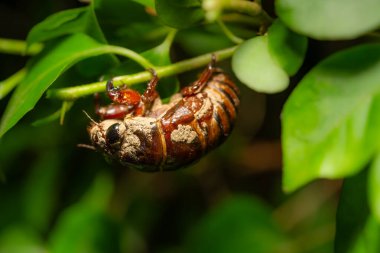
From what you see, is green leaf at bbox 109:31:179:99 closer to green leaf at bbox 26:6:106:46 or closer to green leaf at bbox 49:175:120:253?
green leaf at bbox 26:6:106:46

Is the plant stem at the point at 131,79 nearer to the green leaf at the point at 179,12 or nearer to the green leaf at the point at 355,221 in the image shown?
the green leaf at the point at 179,12

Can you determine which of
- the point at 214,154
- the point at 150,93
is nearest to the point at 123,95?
the point at 150,93

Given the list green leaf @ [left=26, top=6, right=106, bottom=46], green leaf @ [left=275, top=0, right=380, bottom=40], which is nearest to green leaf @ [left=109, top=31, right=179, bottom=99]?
green leaf @ [left=26, top=6, right=106, bottom=46]

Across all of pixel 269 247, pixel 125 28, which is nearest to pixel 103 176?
pixel 269 247

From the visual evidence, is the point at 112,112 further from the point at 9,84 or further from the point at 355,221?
the point at 355,221

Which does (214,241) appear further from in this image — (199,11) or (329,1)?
(329,1)

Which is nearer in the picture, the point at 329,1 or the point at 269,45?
the point at 329,1
